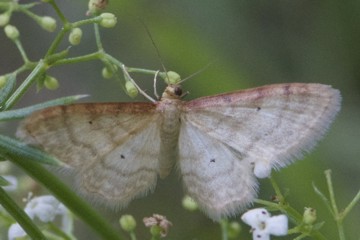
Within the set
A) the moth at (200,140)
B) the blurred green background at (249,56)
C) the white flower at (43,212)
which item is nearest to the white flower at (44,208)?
the white flower at (43,212)

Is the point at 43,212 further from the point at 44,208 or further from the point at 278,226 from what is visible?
the point at 278,226

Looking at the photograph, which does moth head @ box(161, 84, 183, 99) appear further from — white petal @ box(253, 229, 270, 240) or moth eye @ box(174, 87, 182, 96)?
white petal @ box(253, 229, 270, 240)

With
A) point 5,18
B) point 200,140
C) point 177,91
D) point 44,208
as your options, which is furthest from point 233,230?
point 5,18

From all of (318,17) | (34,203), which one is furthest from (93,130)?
(318,17)

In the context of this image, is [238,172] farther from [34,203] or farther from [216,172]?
[34,203]

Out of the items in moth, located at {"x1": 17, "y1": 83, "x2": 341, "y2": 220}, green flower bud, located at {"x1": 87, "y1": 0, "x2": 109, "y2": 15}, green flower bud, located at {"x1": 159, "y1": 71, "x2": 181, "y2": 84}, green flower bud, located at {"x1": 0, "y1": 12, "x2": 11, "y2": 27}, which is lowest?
moth, located at {"x1": 17, "y1": 83, "x2": 341, "y2": 220}

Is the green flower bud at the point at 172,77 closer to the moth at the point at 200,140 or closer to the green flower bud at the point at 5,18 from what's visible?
the moth at the point at 200,140

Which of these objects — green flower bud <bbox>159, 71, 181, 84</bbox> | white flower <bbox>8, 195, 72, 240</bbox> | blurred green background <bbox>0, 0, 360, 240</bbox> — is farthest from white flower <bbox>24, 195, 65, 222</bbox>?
blurred green background <bbox>0, 0, 360, 240</bbox>
